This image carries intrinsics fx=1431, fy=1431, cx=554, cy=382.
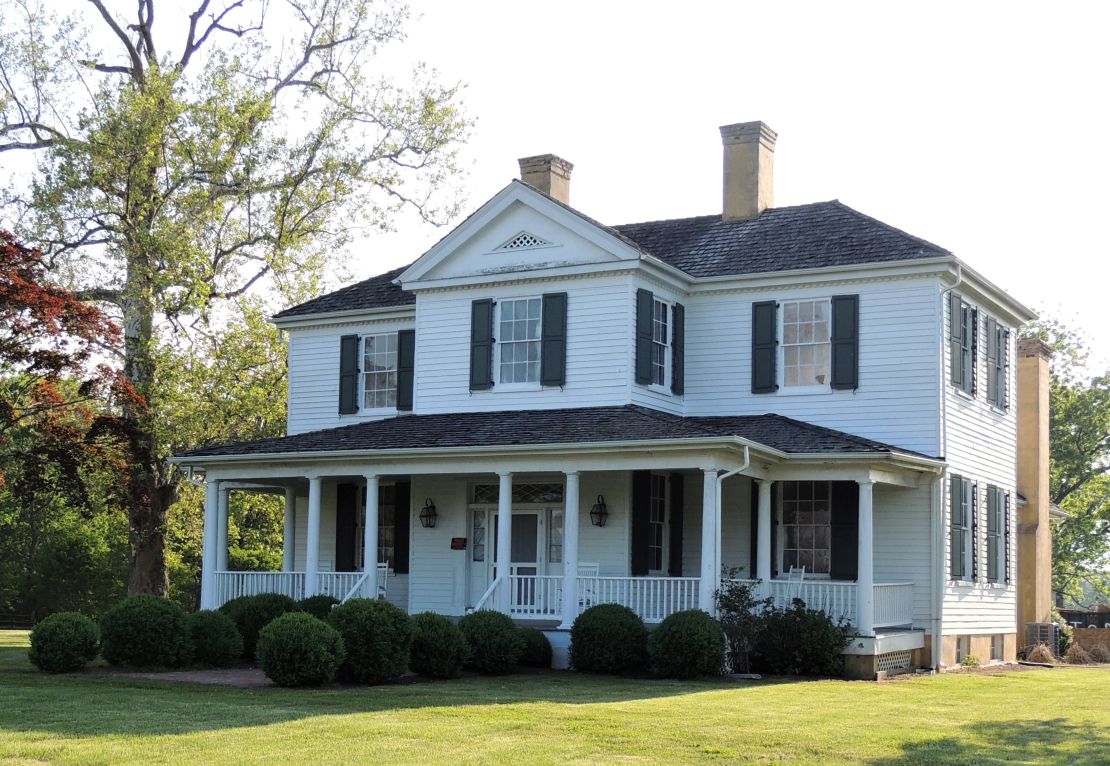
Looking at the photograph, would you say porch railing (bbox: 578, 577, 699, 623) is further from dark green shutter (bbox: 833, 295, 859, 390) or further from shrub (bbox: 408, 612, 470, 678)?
dark green shutter (bbox: 833, 295, 859, 390)

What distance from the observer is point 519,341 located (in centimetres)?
2412

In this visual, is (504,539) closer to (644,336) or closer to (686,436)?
(686,436)

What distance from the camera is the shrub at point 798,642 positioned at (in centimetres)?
1964

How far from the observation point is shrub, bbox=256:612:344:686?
1653cm

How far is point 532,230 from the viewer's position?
24141mm

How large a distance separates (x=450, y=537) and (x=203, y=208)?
1159 centimetres

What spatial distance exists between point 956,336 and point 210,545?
12932mm

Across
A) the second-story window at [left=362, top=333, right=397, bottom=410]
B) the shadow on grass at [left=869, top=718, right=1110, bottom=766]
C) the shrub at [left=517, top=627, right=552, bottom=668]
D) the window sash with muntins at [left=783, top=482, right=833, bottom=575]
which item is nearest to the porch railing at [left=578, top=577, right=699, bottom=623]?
the shrub at [left=517, top=627, right=552, bottom=668]

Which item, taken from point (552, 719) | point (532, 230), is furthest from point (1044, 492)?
point (552, 719)

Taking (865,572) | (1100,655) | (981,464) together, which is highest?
(981,464)

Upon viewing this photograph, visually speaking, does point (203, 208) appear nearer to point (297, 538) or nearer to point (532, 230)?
point (297, 538)

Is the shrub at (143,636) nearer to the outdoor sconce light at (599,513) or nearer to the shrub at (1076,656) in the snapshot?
the outdoor sconce light at (599,513)

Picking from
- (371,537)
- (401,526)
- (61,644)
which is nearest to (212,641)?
(61,644)

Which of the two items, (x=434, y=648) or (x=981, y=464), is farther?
(x=981, y=464)
